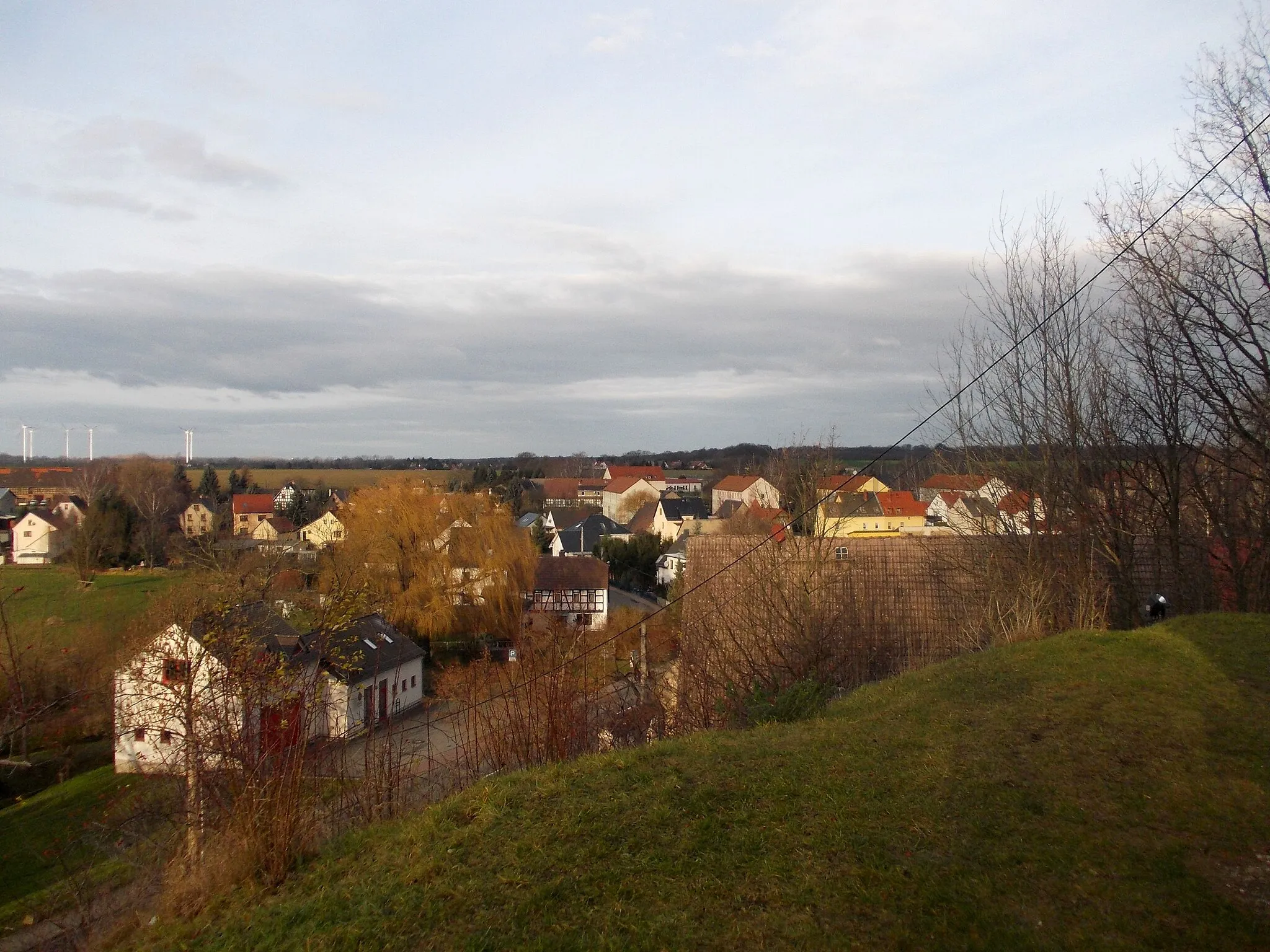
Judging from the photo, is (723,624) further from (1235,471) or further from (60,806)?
(60,806)

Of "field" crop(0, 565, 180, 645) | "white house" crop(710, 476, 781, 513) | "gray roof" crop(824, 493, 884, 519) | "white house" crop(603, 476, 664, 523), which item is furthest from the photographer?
"white house" crop(603, 476, 664, 523)

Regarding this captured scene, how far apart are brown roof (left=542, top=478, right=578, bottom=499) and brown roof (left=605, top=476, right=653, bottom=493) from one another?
3.56 metres

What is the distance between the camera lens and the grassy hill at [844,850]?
12.0 feet

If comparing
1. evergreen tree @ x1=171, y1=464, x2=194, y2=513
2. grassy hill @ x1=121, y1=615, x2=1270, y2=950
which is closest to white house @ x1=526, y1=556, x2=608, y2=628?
Result: evergreen tree @ x1=171, y1=464, x2=194, y2=513

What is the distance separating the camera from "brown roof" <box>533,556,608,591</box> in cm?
3278

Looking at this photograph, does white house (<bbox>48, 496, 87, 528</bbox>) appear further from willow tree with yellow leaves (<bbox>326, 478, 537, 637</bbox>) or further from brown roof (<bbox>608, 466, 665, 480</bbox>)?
brown roof (<bbox>608, 466, 665, 480</bbox>)

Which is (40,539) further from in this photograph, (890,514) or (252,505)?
A: (890,514)

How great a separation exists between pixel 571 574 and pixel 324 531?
38.9 feet

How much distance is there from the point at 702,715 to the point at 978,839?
5841mm

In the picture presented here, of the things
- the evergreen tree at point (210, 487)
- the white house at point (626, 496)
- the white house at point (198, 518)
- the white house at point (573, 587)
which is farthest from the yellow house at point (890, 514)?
the evergreen tree at point (210, 487)

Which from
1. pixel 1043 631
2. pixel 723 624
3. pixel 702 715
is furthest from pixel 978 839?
pixel 723 624

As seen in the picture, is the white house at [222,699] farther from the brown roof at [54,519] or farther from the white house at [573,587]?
the brown roof at [54,519]

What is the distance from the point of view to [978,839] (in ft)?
14.8

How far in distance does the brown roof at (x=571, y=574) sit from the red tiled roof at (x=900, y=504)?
1460cm
